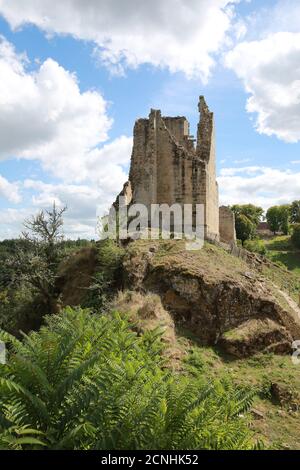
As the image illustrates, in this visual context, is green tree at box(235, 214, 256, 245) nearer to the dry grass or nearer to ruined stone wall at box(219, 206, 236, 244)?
ruined stone wall at box(219, 206, 236, 244)

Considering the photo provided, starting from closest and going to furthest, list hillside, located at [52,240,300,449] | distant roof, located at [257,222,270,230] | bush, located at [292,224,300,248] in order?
hillside, located at [52,240,300,449], bush, located at [292,224,300,248], distant roof, located at [257,222,270,230]

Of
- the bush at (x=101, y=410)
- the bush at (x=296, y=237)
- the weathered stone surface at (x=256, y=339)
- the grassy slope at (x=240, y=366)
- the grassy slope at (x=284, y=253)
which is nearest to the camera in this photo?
the bush at (x=101, y=410)

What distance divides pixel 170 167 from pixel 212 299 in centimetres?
909

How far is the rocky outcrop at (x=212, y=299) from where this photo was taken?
45.8 ft

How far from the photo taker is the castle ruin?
69.1ft

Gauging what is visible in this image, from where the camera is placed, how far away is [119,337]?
7004 mm

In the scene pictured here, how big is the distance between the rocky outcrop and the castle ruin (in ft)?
17.9

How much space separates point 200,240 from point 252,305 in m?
4.55

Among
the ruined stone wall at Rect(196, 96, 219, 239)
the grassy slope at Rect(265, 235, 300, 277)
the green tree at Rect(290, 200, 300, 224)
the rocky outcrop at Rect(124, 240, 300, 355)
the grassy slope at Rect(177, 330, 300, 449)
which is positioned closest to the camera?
the grassy slope at Rect(177, 330, 300, 449)

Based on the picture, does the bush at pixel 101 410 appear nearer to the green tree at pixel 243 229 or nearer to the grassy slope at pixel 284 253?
the grassy slope at pixel 284 253

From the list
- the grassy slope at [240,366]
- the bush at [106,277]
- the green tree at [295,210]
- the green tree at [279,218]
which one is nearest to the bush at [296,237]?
the green tree at [279,218]

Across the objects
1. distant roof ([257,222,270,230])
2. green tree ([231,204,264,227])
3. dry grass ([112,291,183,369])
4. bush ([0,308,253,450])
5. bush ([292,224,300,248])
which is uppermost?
green tree ([231,204,264,227])

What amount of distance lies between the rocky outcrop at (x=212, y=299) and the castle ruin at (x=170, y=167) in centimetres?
545

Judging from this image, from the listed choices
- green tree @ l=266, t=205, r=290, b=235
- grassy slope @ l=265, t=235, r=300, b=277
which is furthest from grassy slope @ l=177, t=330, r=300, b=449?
green tree @ l=266, t=205, r=290, b=235
